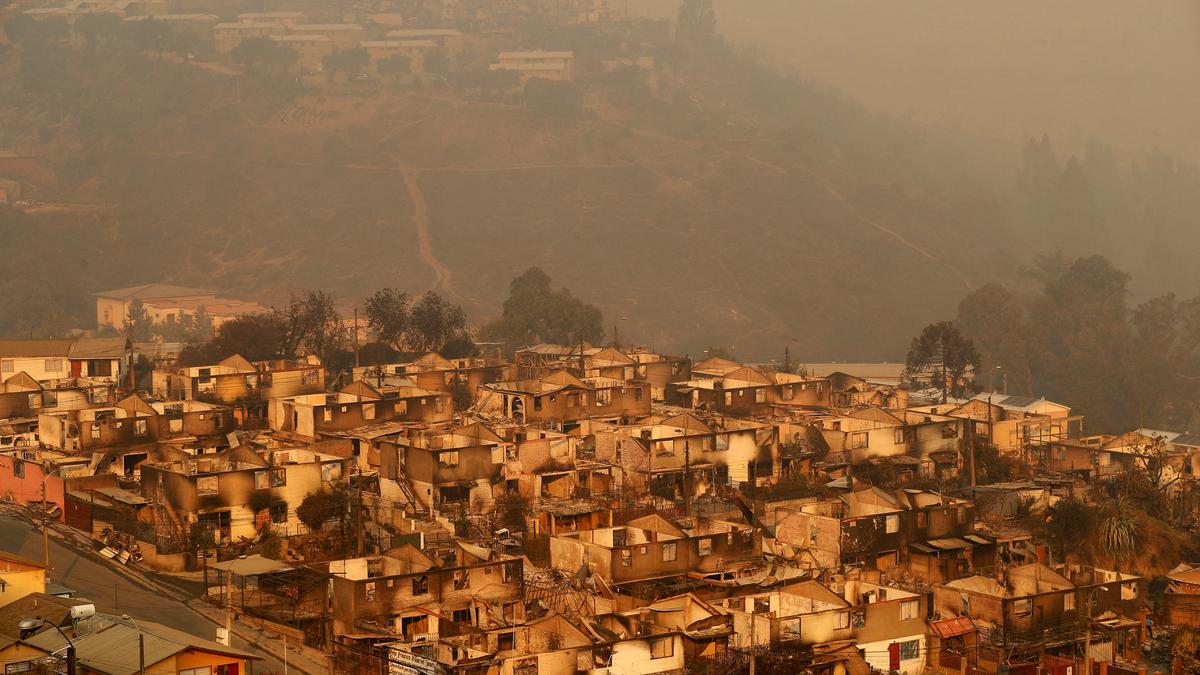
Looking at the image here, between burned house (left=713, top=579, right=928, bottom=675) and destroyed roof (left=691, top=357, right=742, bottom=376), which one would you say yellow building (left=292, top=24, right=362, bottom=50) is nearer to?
destroyed roof (left=691, top=357, right=742, bottom=376)

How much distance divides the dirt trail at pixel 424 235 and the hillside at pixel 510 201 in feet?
0.56

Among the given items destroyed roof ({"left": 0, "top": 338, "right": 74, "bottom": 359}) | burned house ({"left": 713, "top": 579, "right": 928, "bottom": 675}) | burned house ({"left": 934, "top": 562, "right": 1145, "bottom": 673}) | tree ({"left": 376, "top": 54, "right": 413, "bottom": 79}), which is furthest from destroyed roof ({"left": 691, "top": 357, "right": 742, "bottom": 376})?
tree ({"left": 376, "top": 54, "right": 413, "bottom": 79})

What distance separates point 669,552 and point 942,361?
23560 millimetres

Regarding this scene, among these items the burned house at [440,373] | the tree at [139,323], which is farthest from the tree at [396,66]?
the burned house at [440,373]

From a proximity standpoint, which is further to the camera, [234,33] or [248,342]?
[234,33]

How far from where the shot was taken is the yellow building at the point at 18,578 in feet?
56.8

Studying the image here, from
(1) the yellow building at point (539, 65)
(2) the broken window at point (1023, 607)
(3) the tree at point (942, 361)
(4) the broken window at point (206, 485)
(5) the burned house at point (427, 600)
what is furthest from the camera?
(1) the yellow building at point (539, 65)

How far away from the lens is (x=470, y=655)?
1742 cm

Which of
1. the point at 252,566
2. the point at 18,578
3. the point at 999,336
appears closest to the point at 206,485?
the point at 252,566

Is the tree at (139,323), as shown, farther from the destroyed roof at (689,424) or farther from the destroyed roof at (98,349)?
the destroyed roof at (689,424)

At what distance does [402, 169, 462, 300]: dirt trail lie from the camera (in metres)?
73.6

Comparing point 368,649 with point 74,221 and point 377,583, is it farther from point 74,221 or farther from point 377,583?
point 74,221

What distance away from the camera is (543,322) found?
50.6 meters

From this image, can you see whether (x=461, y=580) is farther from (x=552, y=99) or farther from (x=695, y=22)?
(x=695, y=22)
